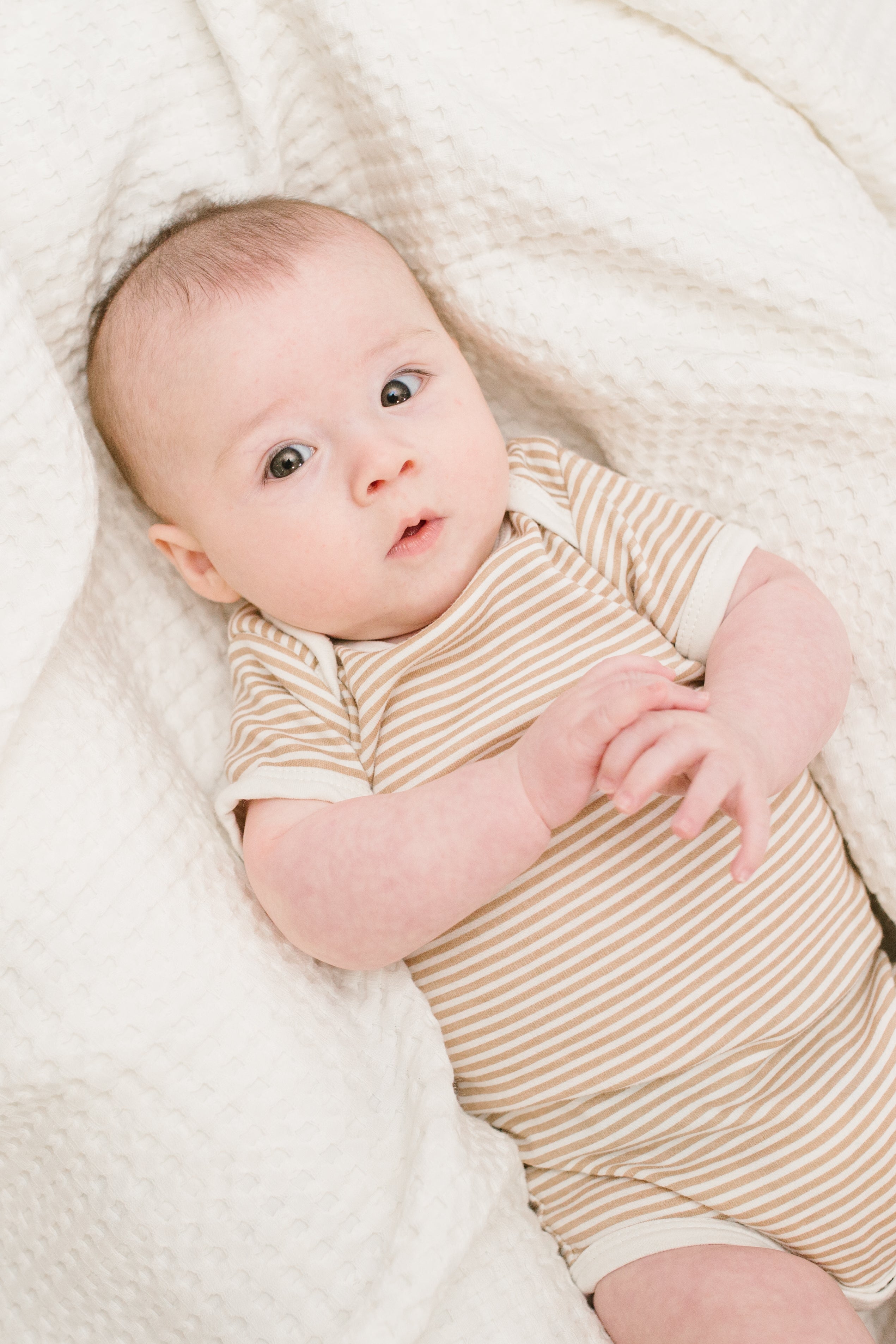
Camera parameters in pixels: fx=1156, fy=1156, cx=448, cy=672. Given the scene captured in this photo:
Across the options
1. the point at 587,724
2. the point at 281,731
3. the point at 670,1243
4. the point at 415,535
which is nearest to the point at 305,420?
the point at 415,535

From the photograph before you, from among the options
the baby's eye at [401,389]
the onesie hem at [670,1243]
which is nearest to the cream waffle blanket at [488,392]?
the onesie hem at [670,1243]

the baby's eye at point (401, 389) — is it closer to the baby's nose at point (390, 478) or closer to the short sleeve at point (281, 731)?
the baby's nose at point (390, 478)

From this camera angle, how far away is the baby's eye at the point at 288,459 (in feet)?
3.69

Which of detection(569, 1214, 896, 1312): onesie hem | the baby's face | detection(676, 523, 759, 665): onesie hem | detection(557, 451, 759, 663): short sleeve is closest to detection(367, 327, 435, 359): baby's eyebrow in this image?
the baby's face

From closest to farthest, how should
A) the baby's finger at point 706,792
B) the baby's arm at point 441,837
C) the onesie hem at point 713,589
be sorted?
1. the baby's finger at point 706,792
2. the baby's arm at point 441,837
3. the onesie hem at point 713,589

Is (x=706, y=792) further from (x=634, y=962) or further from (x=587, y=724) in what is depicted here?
(x=634, y=962)

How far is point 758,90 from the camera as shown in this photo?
132 centimetres

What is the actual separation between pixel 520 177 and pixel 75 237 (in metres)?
0.47

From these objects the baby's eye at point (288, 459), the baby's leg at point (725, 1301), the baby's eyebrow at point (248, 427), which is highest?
the baby's eyebrow at point (248, 427)

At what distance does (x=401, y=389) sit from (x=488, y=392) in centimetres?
26

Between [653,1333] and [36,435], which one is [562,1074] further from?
[36,435]

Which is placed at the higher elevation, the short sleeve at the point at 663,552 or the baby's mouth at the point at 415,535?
the baby's mouth at the point at 415,535

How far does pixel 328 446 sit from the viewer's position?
1112 mm

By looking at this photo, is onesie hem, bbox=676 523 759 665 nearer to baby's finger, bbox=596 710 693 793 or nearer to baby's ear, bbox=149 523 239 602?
baby's finger, bbox=596 710 693 793
